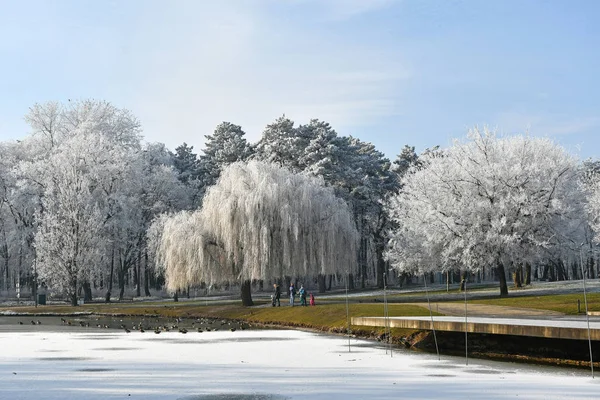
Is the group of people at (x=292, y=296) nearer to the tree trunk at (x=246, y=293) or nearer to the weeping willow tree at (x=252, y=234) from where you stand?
the weeping willow tree at (x=252, y=234)

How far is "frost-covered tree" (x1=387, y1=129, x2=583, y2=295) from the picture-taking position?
4303cm

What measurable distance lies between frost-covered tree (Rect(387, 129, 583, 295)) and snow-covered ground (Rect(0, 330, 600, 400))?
2065cm

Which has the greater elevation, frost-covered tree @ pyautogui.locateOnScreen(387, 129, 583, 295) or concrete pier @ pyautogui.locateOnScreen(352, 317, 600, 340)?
frost-covered tree @ pyautogui.locateOnScreen(387, 129, 583, 295)

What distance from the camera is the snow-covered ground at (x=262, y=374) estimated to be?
45.8 ft

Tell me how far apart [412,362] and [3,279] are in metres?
79.1

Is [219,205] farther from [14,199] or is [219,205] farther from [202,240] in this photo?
[14,199]

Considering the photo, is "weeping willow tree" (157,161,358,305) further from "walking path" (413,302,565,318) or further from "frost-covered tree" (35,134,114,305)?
"frost-covered tree" (35,134,114,305)

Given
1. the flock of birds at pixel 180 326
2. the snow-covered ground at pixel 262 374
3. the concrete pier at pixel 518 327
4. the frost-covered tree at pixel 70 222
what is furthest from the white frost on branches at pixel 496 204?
the frost-covered tree at pixel 70 222

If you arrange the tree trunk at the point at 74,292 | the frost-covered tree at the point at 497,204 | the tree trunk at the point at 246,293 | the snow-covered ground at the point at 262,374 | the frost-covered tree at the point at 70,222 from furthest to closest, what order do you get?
the frost-covered tree at the point at 70,222
the tree trunk at the point at 74,292
the tree trunk at the point at 246,293
the frost-covered tree at the point at 497,204
the snow-covered ground at the point at 262,374

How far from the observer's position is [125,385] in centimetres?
1505

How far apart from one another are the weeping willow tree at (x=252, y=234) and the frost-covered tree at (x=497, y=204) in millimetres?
7172

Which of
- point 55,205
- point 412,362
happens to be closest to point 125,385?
point 412,362

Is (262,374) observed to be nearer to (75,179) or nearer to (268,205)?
(268,205)

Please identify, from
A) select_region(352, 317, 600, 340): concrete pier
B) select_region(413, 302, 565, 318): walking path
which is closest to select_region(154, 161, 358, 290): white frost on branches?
select_region(413, 302, 565, 318): walking path
